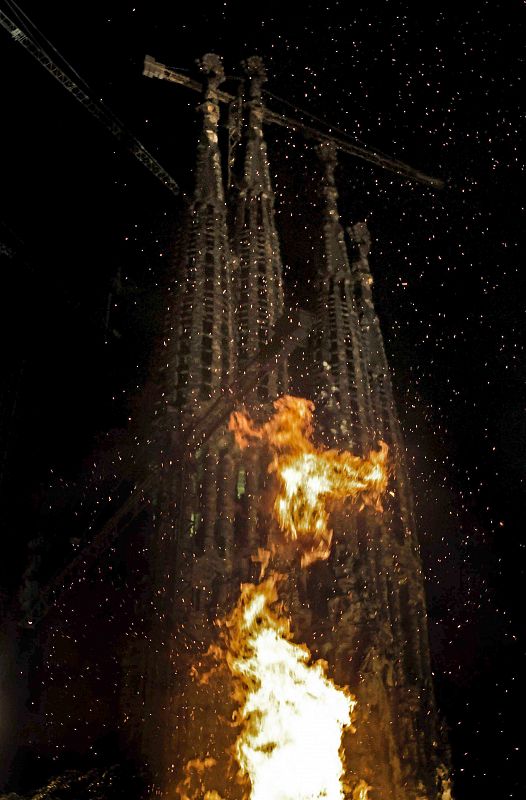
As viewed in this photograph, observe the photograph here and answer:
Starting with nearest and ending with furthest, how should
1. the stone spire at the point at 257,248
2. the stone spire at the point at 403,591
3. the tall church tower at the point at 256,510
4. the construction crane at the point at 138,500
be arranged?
1. the tall church tower at the point at 256,510
2. the construction crane at the point at 138,500
3. the stone spire at the point at 403,591
4. the stone spire at the point at 257,248

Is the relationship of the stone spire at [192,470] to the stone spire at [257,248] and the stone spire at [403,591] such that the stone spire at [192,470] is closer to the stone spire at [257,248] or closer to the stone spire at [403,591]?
the stone spire at [257,248]

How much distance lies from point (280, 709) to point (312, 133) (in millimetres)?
24580

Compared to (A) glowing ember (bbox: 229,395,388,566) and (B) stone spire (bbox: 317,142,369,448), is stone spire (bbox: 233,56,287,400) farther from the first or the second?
(B) stone spire (bbox: 317,142,369,448)

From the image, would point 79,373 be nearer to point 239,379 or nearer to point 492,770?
point 239,379

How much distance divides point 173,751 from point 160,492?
24.7ft

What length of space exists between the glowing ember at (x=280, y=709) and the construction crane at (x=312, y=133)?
54.2 ft

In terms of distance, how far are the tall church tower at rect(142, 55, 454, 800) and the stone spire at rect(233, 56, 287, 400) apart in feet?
0.19

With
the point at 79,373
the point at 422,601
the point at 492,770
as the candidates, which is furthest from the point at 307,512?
the point at 492,770

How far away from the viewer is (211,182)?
29.1 metres

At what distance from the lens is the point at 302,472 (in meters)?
25.3

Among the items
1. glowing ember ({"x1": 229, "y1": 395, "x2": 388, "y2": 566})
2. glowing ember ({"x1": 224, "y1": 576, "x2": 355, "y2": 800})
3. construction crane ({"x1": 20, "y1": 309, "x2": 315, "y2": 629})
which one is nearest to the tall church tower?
construction crane ({"x1": 20, "y1": 309, "x2": 315, "y2": 629})

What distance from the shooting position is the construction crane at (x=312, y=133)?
26125 millimetres

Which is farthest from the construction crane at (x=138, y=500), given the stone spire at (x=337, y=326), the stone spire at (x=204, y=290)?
the stone spire at (x=337, y=326)

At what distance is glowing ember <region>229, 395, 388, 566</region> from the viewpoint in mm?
24875
